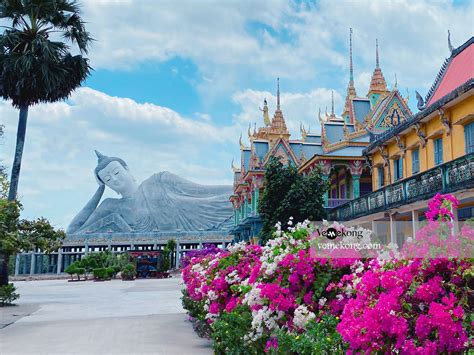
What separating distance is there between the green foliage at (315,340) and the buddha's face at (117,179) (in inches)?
2825

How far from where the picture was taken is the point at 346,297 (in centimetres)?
580

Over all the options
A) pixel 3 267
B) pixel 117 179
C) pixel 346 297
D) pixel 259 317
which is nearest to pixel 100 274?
pixel 3 267

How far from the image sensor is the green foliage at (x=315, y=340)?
15.3 ft

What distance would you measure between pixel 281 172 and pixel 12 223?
1168cm

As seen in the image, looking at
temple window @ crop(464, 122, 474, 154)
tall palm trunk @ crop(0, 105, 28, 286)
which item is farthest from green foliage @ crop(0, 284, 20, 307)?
temple window @ crop(464, 122, 474, 154)

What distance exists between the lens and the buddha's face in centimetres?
7538

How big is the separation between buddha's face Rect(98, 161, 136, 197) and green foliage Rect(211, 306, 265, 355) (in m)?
69.6

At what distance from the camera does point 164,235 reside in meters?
65.3

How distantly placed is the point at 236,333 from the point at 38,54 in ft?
60.9

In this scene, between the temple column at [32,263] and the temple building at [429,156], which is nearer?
the temple building at [429,156]

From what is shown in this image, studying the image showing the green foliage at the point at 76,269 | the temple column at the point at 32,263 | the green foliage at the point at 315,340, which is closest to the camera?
the green foliage at the point at 315,340

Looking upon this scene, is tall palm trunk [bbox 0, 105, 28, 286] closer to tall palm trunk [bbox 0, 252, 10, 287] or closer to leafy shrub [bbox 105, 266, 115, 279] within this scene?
tall palm trunk [bbox 0, 252, 10, 287]

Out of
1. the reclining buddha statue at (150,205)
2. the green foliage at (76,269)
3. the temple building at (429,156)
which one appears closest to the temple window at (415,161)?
the temple building at (429,156)

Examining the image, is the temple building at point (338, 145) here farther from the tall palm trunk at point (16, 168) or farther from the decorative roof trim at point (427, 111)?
the tall palm trunk at point (16, 168)
